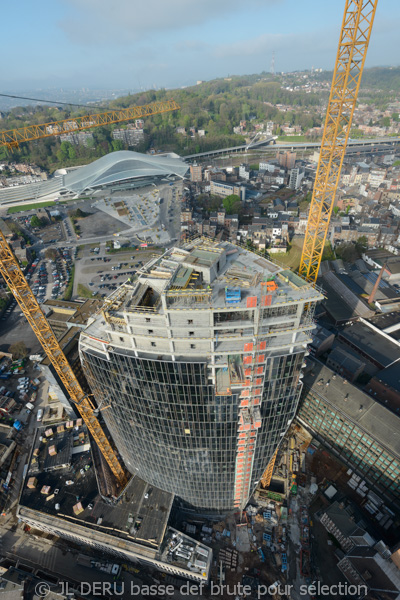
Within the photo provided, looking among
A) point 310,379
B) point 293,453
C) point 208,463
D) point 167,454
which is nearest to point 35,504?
point 167,454

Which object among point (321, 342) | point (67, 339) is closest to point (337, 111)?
point (321, 342)

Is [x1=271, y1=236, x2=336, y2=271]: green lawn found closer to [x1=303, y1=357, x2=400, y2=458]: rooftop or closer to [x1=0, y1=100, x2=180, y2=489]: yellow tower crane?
[x1=303, y1=357, x2=400, y2=458]: rooftop

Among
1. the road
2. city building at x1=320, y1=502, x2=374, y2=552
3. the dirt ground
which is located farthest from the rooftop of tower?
the dirt ground

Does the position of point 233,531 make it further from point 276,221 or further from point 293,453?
point 276,221

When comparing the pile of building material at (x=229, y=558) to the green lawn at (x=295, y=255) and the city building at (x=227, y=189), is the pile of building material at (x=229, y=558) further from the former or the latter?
the city building at (x=227, y=189)

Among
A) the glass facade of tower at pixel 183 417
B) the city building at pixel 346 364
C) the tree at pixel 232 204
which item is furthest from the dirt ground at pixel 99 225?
the glass facade of tower at pixel 183 417

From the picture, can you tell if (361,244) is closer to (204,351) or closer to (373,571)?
(373,571)

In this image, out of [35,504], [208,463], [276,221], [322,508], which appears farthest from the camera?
[276,221]
